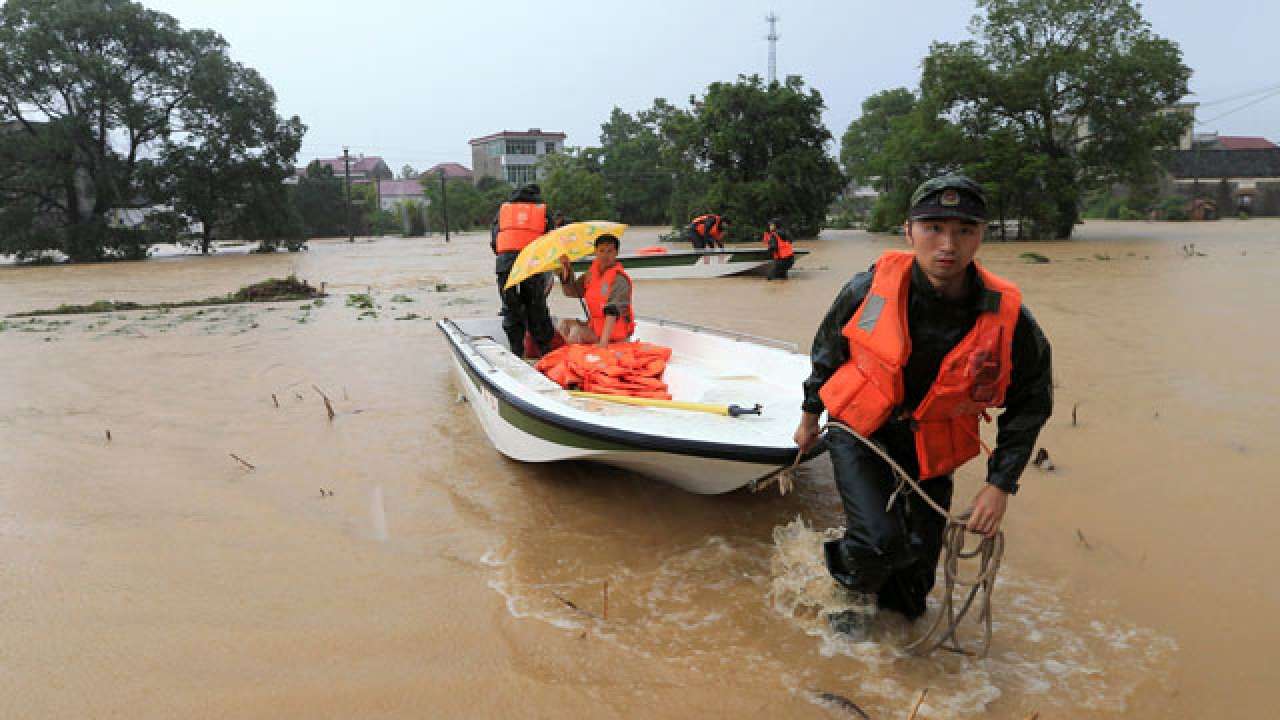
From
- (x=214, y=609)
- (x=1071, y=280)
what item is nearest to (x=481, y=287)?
(x=1071, y=280)

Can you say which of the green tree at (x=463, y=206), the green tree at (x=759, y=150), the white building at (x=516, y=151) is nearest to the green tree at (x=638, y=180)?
the green tree at (x=463, y=206)

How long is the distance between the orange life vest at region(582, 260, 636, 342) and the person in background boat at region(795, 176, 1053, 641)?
2732 millimetres

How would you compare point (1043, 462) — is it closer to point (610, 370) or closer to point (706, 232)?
point (610, 370)

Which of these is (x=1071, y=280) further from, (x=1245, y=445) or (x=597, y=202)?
(x=597, y=202)

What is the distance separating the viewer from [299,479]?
4.71 m

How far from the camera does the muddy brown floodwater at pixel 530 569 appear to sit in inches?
104

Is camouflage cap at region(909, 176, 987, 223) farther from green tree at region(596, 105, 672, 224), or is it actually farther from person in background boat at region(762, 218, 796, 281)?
green tree at region(596, 105, 672, 224)

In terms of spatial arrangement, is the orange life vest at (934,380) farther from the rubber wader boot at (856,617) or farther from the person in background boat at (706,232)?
the person in background boat at (706,232)

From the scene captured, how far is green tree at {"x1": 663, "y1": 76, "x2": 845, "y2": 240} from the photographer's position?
2783 centimetres

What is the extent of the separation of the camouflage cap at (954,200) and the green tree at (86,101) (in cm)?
3219

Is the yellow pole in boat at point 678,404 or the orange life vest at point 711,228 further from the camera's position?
the orange life vest at point 711,228

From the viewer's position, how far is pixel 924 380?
246 cm

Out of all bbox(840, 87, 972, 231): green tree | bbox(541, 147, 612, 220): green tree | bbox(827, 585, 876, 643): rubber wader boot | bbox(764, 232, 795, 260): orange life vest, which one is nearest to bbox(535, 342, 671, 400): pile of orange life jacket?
bbox(827, 585, 876, 643): rubber wader boot

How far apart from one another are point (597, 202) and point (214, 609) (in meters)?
37.7
